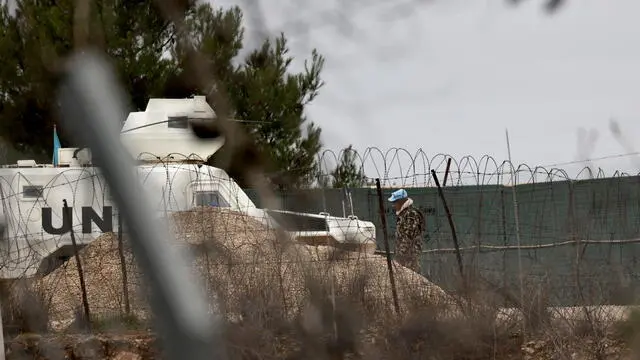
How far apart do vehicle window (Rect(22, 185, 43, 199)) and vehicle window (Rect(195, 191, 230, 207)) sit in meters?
1.87

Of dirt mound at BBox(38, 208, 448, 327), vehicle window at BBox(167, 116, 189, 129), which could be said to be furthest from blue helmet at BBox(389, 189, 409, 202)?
A: vehicle window at BBox(167, 116, 189, 129)

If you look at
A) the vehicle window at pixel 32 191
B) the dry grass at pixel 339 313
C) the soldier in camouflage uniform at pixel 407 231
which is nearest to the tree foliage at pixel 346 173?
the dry grass at pixel 339 313

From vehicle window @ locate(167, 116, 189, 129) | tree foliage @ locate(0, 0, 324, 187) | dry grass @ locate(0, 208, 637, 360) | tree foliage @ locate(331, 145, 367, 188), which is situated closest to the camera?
tree foliage @ locate(0, 0, 324, 187)

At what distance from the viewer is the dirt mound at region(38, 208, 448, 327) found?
6.90 metres

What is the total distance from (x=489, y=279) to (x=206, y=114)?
6.60m

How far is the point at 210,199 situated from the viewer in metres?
10.8

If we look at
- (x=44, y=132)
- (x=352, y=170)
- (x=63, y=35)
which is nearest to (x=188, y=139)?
(x=63, y=35)

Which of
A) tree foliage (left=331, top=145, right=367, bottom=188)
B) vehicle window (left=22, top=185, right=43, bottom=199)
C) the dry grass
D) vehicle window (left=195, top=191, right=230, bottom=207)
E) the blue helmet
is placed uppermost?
vehicle window (left=22, top=185, right=43, bottom=199)

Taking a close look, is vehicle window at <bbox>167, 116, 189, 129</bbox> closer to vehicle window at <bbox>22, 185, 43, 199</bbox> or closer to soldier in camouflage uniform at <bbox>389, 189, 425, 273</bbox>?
soldier in camouflage uniform at <bbox>389, 189, 425, 273</bbox>

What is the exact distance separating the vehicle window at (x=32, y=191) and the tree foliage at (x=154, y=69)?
9660 mm

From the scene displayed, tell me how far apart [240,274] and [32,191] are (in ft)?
14.6

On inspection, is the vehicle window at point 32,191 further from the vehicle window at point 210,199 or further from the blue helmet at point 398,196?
the blue helmet at point 398,196

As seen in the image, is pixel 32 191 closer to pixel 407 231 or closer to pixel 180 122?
pixel 407 231

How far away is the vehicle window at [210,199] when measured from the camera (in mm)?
10567
